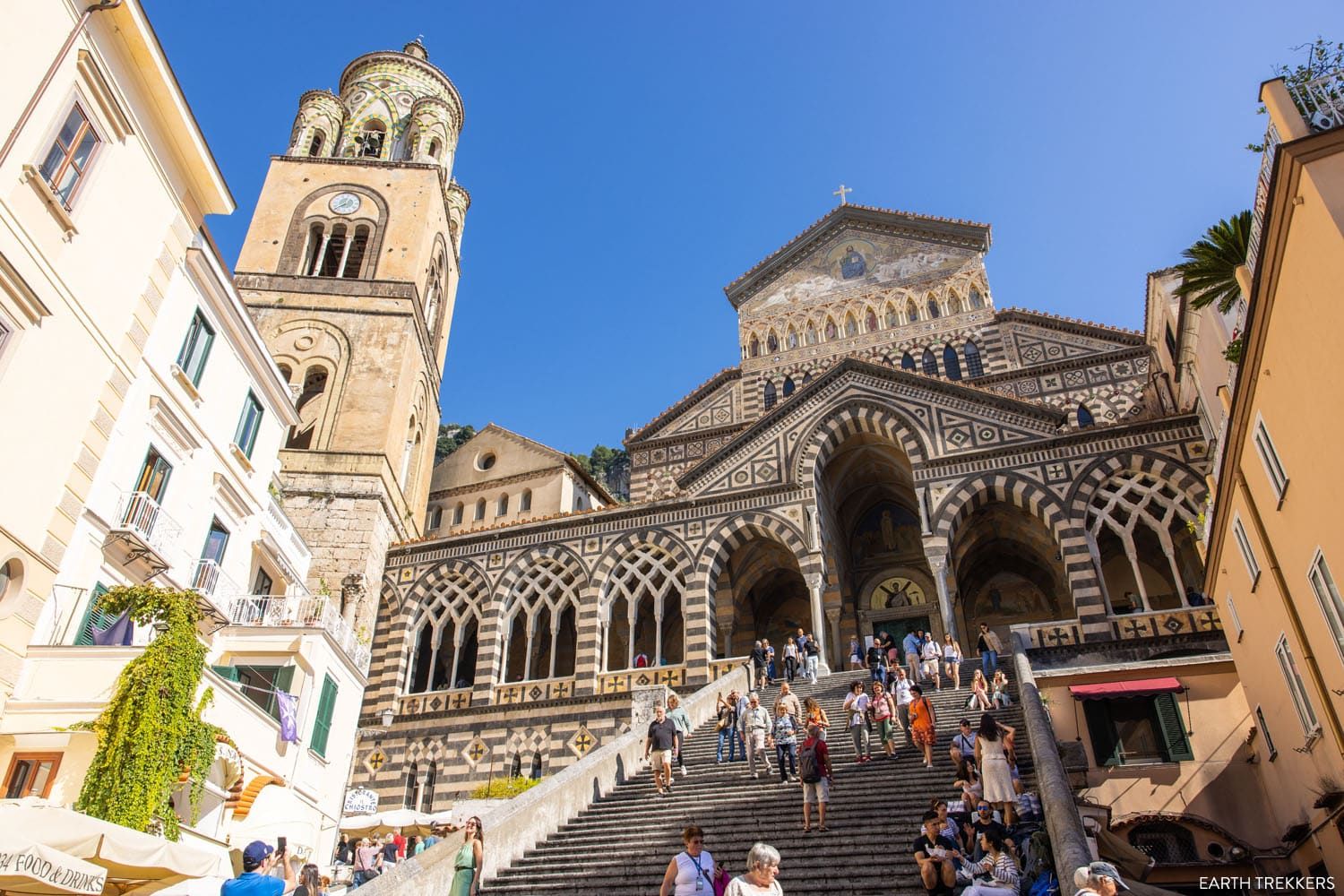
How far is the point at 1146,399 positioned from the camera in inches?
1123

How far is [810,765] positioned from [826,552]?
1431 centimetres

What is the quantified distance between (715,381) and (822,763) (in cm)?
2494

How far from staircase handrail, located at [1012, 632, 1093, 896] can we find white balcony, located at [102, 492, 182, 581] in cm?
1351

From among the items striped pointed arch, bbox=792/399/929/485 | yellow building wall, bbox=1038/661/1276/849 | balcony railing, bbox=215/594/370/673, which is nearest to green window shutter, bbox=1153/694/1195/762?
yellow building wall, bbox=1038/661/1276/849

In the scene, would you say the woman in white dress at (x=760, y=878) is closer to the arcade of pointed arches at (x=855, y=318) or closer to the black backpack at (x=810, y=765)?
the black backpack at (x=810, y=765)

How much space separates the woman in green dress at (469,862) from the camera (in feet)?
32.2

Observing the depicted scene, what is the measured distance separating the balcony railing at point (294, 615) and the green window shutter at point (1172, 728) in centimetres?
1652

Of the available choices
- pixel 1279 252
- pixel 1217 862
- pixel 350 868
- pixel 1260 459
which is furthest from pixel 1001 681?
pixel 350 868

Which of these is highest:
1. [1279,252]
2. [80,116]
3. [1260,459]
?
[80,116]

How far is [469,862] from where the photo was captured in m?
9.98

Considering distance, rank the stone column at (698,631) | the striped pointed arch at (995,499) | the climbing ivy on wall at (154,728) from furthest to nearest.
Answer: the stone column at (698,631)
the striped pointed arch at (995,499)
the climbing ivy on wall at (154,728)

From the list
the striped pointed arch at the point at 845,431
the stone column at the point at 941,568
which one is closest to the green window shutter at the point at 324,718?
the striped pointed arch at the point at 845,431

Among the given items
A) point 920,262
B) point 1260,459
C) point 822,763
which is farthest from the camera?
point 920,262

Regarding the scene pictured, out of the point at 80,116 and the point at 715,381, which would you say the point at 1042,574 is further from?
the point at 80,116
